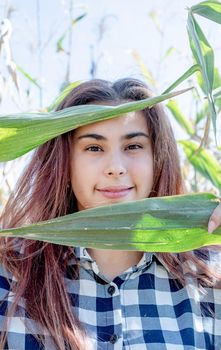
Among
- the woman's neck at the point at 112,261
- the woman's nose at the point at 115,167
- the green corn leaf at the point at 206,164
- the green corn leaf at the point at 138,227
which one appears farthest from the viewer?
the green corn leaf at the point at 206,164

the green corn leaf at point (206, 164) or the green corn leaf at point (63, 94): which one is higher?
the green corn leaf at point (63, 94)

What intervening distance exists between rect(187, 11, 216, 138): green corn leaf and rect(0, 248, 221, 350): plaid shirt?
Result: 0.40 m

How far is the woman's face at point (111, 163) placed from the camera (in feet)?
2.22

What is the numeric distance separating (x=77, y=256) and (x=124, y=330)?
118 mm

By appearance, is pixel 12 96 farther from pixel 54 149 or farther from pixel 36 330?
pixel 36 330

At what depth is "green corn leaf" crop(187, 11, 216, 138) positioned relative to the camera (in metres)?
0.35

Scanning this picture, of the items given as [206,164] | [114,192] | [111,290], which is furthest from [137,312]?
[206,164]

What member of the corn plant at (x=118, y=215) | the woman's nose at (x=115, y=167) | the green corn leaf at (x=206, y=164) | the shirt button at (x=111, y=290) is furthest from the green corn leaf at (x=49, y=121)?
the green corn leaf at (x=206, y=164)

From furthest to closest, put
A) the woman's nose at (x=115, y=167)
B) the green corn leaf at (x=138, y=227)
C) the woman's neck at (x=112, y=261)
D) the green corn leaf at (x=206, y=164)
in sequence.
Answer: the green corn leaf at (x=206, y=164) < the woman's neck at (x=112, y=261) < the woman's nose at (x=115, y=167) < the green corn leaf at (x=138, y=227)

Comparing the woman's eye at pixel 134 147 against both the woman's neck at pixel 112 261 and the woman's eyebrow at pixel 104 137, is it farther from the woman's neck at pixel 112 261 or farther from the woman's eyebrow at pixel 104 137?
the woman's neck at pixel 112 261

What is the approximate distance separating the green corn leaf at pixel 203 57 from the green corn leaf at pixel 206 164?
469mm

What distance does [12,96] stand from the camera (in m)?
0.86

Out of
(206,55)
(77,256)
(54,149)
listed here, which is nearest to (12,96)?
(54,149)

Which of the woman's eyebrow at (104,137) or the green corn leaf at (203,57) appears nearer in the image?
the green corn leaf at (203,57)
